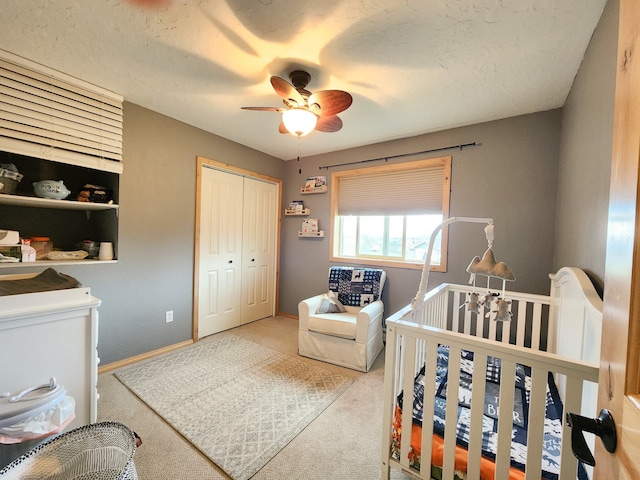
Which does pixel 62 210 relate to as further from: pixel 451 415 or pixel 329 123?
pixel 451 415

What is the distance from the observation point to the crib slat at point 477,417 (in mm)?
1014

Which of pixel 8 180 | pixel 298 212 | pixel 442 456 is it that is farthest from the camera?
pixel 298 212

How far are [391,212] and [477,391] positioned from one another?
90.0 inches

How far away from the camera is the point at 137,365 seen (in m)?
2.38

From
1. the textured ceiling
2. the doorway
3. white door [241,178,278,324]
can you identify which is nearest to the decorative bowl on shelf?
the textured ceiling

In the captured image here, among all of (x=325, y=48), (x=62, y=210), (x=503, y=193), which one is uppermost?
(x=325, y=48)

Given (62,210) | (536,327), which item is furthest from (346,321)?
(62,210)

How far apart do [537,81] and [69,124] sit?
11.4 feet

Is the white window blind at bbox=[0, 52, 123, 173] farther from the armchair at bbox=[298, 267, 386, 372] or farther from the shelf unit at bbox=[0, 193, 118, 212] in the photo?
the armchair at bbox=[298, 267, 386, 372]

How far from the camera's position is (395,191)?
10.1 ft

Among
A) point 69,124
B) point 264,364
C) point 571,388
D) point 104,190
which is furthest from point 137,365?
point 571,388

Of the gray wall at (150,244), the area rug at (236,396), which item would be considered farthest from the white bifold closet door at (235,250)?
the area rug at (236,396)

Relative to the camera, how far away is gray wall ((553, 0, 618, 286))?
1.22m

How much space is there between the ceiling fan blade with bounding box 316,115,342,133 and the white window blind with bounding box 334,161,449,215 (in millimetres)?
1272
